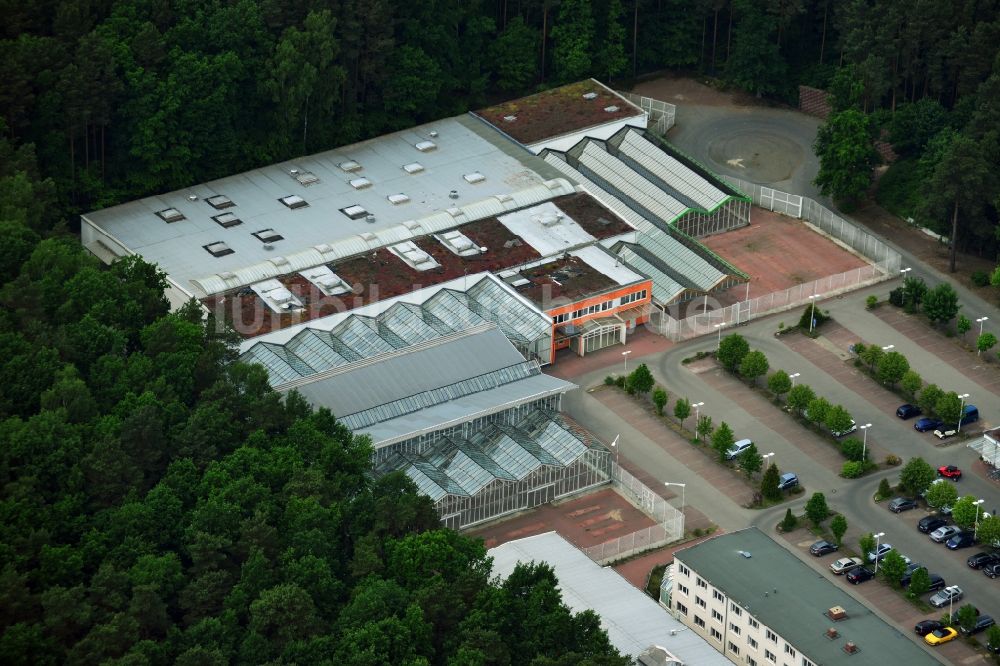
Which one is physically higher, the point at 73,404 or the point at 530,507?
the point at 73,404

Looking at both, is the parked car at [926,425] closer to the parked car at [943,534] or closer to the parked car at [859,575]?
the parked car at [943,534]

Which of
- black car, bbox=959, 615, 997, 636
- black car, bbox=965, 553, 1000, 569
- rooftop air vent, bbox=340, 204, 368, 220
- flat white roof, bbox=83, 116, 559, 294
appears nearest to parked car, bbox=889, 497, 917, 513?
black car, bbox=965, 553, 1000, 569

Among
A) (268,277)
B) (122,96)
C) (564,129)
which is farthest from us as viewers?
(564,129)

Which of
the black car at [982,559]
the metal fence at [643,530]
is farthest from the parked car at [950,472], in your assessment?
the metal fence at [643,530]

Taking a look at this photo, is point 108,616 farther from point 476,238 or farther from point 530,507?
point 476,238

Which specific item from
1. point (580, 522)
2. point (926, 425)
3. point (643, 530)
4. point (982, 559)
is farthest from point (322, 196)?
point (982, 559)

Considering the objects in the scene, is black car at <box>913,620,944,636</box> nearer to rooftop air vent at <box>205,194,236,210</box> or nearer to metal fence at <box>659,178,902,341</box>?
metal fence at <box>659,178,902,341</box>

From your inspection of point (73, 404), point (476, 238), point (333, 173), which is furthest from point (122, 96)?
point (73, 404)

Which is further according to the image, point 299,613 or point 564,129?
point 564,129
